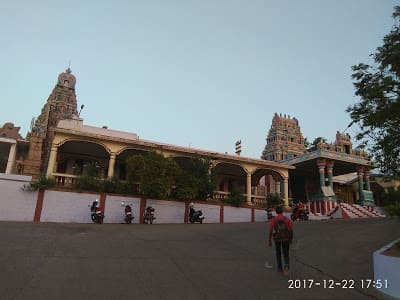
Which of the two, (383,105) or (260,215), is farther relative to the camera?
(260,215)

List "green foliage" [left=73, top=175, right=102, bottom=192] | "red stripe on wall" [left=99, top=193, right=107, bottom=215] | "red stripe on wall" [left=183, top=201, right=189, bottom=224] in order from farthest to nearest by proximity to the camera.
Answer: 1. "red stripe on wall" [left=183, top=201, right=189, bottom=224]
2. "green foliage" [left=73, top=175, right=102, bottom=192]
3. "red stripe on wall" [left=99, top=193, right=107, bottom=215]

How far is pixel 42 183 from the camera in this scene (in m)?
16.9

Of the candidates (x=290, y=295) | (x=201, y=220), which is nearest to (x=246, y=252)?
(x=290, y=295)

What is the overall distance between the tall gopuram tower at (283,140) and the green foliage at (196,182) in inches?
1365

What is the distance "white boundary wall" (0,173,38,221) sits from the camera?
53.5 ft

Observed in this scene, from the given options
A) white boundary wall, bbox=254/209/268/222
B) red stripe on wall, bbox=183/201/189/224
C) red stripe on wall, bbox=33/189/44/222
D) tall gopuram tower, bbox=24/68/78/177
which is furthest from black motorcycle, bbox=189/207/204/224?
tall gopuram tower, bbox=24/68/78/177

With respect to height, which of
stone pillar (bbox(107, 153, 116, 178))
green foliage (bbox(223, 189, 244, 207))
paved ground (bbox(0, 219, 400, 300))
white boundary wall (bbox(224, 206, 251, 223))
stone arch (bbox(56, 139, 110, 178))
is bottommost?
paved ground (bbox(0, 219, 400, 300))

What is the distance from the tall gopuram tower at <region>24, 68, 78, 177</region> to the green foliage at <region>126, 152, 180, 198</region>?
5.55 metres

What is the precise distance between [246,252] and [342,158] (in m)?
21.8

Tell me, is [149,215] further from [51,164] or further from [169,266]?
[169,266]

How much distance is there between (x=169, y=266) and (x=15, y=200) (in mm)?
12776

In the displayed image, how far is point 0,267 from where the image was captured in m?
6.29

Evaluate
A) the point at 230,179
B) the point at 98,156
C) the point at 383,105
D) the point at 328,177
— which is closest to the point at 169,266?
the point at 383,105

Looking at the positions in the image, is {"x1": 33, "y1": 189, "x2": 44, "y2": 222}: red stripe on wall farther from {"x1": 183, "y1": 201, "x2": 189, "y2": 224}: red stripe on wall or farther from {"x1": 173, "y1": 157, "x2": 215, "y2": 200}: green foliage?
{"x1": 183, "y1": 201, "x2": 189, "y2": 224}: red stripe on wall
